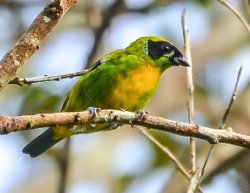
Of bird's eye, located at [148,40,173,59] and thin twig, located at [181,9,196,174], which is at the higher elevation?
bird's eye, located at [148,40,173,59]

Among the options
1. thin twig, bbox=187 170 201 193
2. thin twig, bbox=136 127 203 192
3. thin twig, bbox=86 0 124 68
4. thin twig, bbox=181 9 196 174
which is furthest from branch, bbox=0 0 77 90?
thin twig, bbox=86 0 124 68

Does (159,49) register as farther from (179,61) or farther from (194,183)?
(194,183)

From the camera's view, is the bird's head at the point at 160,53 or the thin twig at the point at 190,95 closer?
the thin twig at the point at 190,95

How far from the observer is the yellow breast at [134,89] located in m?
3.34

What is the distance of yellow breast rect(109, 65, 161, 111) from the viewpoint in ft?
11.0

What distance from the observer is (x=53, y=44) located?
6398mm

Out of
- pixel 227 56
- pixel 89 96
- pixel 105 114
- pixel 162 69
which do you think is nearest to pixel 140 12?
pixel 162 69

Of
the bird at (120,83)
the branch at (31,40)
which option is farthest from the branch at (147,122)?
the bird at (120,83)

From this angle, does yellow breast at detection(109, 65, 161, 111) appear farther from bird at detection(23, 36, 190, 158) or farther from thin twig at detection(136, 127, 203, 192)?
thin twig at detection(136, 127, 203, 192)

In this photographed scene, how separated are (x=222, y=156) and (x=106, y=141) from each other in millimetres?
1923

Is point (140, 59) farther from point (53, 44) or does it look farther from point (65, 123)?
point (53, 44)

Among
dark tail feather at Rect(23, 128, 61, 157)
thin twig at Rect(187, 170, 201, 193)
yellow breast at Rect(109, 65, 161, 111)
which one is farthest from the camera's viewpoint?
dark tail feather at Rect(23, 128, 61, 157)

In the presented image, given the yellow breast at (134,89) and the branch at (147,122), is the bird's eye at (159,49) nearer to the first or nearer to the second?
the yellow breast at (134,89)

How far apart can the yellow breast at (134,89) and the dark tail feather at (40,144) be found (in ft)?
1.60
